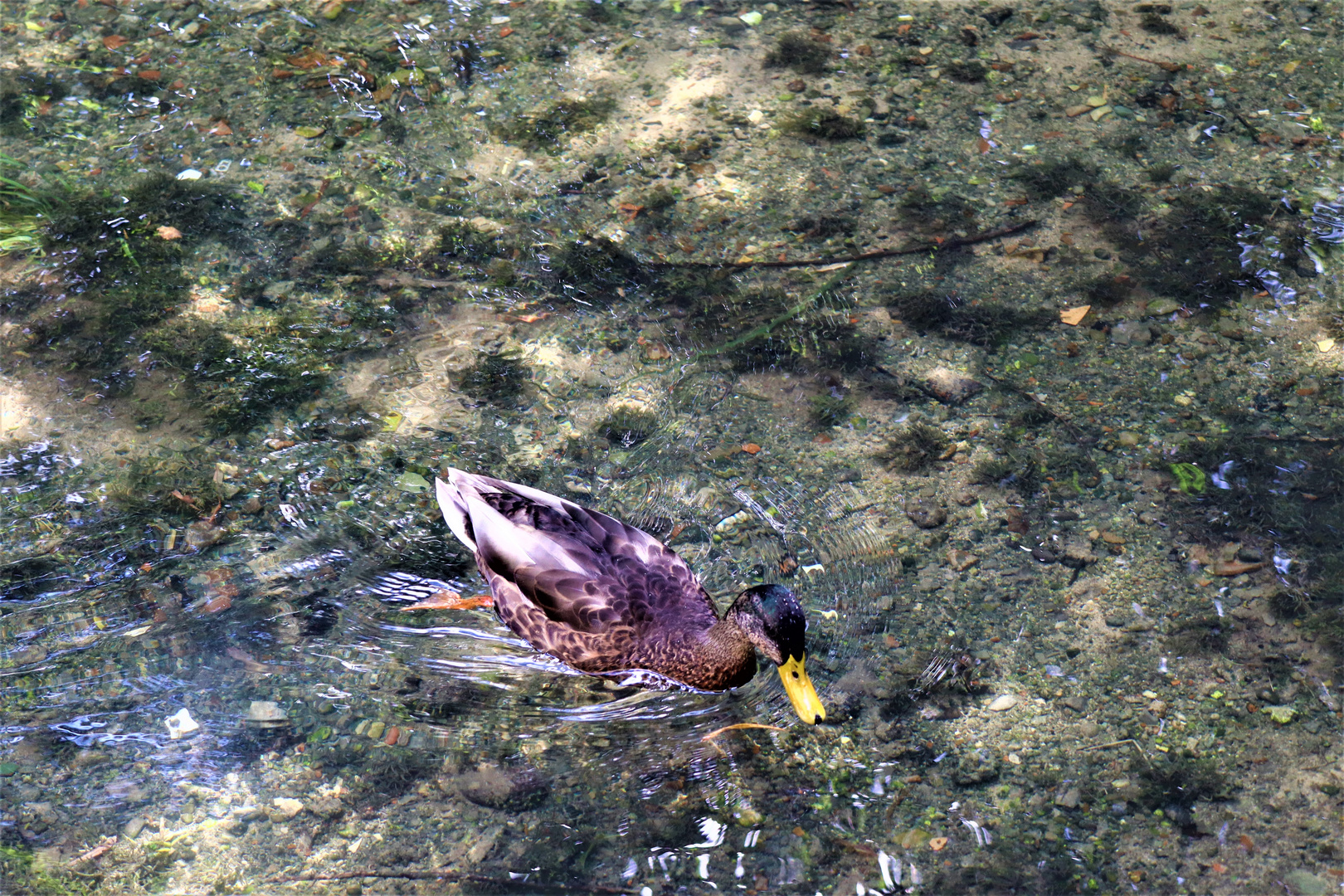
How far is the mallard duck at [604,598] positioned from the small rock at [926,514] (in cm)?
80

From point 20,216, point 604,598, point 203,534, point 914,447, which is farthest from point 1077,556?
point 20,216

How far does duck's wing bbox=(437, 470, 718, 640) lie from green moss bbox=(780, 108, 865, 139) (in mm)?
2910

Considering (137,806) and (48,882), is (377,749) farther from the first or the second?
(48,882)

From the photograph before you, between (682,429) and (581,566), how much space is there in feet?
3.12

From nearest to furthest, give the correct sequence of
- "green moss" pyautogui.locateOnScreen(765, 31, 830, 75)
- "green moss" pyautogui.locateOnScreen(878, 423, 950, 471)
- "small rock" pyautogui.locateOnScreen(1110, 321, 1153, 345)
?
"green moss" pyautogui.locateOnScreen(878, 423, 950, 471)
"small rock" pyautogui.locateOnScreen(1110, 321, 1153, 345)
"green moss" pyautogui.locateOnScreen(765, 31, 830, 75)

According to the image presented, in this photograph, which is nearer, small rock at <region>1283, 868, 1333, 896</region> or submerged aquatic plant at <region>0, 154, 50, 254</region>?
small rock at <region>1283, 868, 1333, 896</region>

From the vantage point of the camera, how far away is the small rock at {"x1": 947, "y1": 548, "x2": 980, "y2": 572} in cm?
429

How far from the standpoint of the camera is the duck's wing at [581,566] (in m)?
3.94

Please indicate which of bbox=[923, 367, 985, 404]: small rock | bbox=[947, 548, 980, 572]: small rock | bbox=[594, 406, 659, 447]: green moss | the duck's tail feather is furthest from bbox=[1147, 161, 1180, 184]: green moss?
the duck's tail feather

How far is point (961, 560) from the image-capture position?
4309 mm

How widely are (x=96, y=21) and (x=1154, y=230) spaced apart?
238 inches

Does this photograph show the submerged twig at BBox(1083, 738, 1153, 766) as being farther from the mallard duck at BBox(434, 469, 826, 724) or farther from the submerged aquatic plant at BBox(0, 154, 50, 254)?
the submerged aquatic plant at BBox(0, 154, 50, 254)

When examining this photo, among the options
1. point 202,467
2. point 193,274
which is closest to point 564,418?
point 202,467

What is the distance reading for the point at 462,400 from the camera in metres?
4.79
